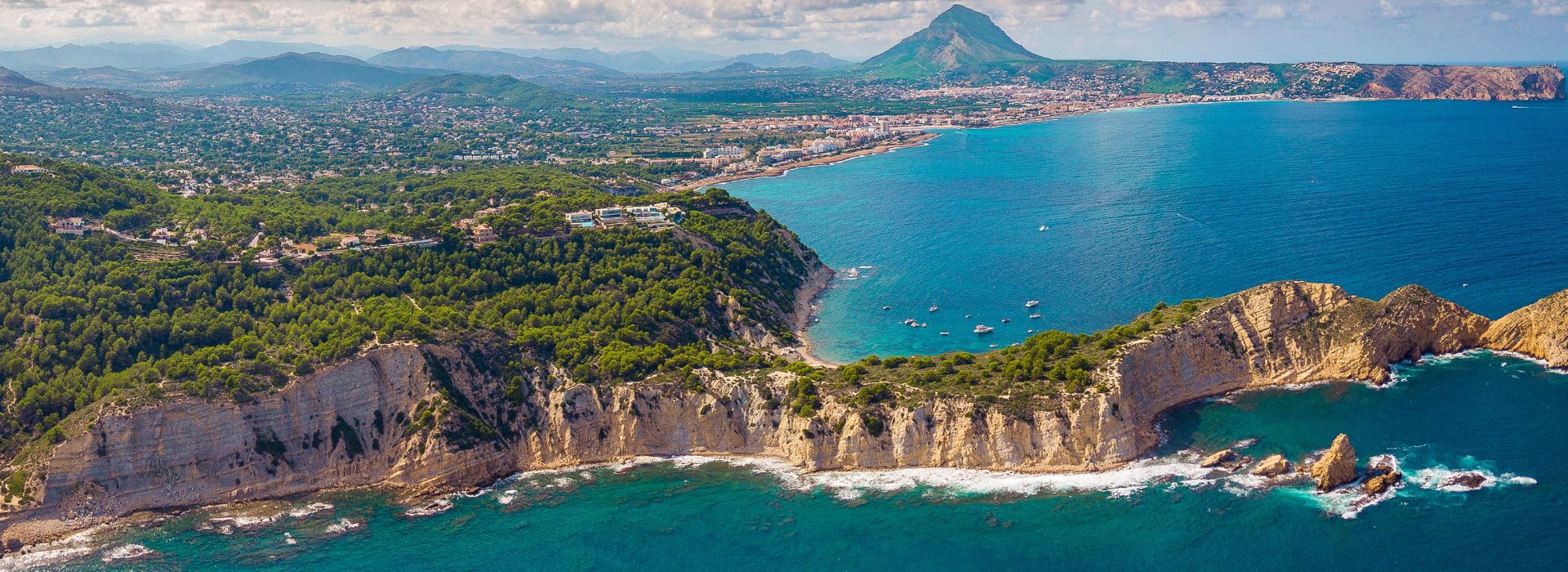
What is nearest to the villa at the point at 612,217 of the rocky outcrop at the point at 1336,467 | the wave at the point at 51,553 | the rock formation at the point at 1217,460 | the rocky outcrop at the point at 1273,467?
the wave at the point at 51,553

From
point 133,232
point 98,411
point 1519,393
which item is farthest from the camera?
point 133,232

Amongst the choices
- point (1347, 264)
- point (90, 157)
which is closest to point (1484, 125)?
point (1347, 264)

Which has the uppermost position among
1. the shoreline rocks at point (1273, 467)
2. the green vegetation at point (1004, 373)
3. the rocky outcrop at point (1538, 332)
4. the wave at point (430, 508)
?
the rocky outcrop at point (1538, 332)

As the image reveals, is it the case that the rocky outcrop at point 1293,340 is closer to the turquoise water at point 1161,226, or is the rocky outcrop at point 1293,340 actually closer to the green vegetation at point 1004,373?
the green vegetation at point 1004,373

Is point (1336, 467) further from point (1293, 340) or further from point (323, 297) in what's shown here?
point (323, 297)

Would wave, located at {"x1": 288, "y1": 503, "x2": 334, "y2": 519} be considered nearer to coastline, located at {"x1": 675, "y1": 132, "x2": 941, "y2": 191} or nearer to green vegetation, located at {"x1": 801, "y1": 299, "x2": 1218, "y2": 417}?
green vegetation, located at {"x1": 801, "y1": 299, "x2": 1218, "y2": 417}

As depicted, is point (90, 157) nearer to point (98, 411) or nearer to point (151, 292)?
point (151, 292)

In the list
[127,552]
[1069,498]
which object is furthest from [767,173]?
[127,552]
